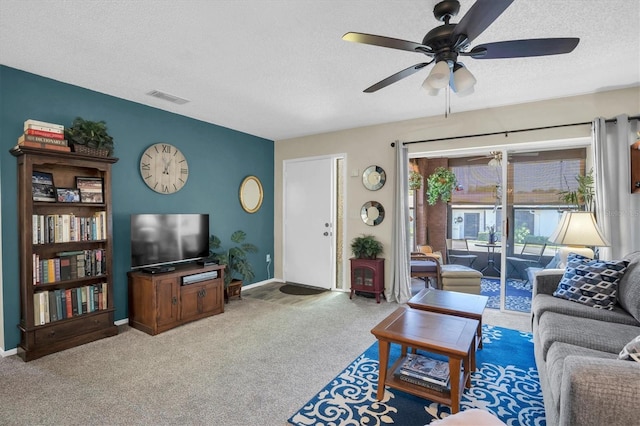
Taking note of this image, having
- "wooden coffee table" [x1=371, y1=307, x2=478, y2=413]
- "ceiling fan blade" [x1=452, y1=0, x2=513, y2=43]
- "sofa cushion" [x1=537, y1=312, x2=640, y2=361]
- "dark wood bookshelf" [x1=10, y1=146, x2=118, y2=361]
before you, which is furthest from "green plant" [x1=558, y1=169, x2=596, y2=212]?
"dark wood bookshelf" [x1=10, y1=146, x2=118, y2=361]

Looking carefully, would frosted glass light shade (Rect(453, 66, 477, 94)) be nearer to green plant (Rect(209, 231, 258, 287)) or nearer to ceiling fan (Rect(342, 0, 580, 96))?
ceiling fan (Rect(342, 0, 580, 96))

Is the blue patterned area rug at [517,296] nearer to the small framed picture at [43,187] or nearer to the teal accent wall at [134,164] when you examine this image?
the teal accent wall at [134,164]

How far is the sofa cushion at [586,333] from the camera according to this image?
1.91 m

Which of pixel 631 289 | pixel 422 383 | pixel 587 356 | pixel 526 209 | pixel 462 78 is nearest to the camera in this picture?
pixel 587 356

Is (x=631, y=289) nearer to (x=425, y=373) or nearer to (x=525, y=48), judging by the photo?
(x=425, y=373)

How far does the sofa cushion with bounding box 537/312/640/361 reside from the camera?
1912 mm

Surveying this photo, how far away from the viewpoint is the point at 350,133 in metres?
4.98

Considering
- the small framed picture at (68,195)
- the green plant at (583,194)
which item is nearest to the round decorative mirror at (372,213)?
the green plant at (583,194)

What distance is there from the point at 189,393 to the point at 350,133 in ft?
13.0

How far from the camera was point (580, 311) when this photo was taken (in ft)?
8.01

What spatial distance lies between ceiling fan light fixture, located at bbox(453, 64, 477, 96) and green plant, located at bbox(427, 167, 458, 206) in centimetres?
399

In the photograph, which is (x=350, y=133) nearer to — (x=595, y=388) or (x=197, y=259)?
(x=197, y=259)

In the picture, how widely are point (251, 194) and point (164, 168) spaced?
1.54 metres

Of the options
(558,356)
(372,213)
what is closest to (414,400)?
(558,356)
